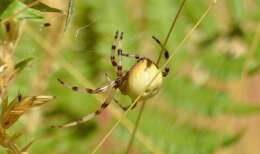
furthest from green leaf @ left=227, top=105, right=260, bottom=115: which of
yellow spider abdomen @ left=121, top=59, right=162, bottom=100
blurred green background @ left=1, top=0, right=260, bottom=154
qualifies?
yellow spider abdomen @ left=121, top=59, right=162, bottom=100

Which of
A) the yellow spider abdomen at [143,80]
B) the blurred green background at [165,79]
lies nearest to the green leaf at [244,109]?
the blurred green background at [165,79]

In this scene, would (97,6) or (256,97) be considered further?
(256,97)

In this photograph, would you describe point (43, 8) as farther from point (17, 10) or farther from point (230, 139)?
point (230, 139)

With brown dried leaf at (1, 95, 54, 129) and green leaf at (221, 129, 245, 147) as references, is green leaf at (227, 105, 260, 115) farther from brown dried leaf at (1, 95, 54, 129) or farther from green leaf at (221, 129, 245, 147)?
brown dried leaf at (1, 95, 54, 129)

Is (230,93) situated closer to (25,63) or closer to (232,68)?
(232,68)

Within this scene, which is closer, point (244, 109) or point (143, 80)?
point (143, 80)

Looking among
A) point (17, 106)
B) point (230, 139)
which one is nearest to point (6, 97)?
point (17, 106)

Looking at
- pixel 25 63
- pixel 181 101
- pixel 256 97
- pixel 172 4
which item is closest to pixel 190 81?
pixel 181 101
